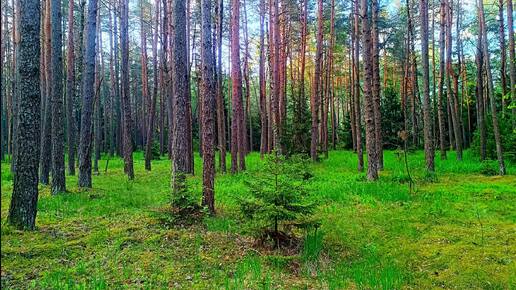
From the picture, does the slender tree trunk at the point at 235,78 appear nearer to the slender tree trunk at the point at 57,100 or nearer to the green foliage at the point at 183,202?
the slender tree trunk at the point at 57,100

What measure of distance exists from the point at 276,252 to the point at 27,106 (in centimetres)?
463

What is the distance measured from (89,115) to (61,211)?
4.13 metres

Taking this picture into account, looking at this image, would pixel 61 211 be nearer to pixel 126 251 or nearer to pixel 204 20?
pixel 126 251

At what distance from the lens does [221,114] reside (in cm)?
1712

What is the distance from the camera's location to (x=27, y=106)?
639 cm

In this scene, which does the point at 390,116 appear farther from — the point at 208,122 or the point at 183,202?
the point at 183,202

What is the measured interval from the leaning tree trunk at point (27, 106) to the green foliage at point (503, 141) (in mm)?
16140

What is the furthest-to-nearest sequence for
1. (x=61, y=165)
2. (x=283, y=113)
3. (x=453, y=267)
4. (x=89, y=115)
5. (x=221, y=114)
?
(x=283, y=113), (x=221, y=114), (x=89, y=115), (x=61, y=165), (x=453, y=267)

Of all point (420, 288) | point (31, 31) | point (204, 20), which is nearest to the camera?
point (420, 288)

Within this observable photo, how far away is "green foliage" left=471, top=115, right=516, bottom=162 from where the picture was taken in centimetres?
1645

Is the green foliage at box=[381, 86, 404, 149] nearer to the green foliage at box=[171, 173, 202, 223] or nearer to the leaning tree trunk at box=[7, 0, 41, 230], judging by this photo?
the green foliage at box=[171, 173, 202, 223]

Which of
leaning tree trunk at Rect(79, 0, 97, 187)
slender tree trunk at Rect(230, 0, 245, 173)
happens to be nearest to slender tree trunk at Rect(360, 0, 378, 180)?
slender tree trunk at Rect(230, 0, 245, 173)

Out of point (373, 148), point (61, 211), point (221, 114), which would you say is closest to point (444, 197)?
point (373, 148)

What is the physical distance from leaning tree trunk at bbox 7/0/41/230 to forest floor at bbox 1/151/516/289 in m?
0.76
